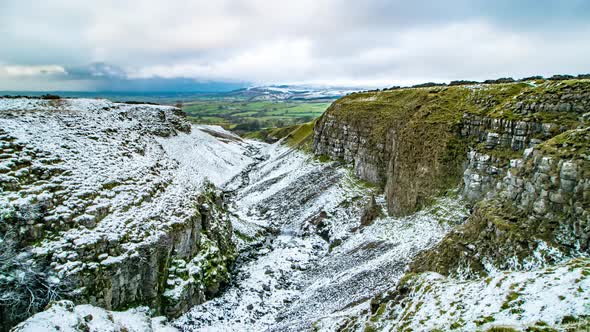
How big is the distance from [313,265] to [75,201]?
74.1 ft

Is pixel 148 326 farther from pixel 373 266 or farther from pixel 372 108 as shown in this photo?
pixel 372 108

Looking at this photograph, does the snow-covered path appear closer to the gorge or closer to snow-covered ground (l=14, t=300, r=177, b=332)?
the gorge

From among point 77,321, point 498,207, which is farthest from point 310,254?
point 77,321

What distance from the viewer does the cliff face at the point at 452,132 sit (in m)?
28.4

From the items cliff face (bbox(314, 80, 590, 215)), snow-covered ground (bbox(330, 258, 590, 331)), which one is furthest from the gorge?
cliff face (bbox(314, 80, 590, 215))

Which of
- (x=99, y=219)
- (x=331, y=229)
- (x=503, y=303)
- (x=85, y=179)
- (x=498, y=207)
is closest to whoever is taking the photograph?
(x=503, y=303)

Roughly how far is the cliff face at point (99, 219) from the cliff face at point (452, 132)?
891 inches

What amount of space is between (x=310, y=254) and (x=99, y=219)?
21.9m

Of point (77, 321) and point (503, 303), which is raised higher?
point (503, 303)

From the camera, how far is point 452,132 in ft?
121

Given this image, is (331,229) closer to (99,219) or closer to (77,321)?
(99,219)

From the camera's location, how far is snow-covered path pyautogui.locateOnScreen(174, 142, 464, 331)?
26172mm

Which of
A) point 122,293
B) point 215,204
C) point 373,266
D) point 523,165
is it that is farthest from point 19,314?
point 523,165

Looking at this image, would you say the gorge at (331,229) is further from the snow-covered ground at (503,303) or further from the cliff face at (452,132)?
the cliff face at (452,132)
